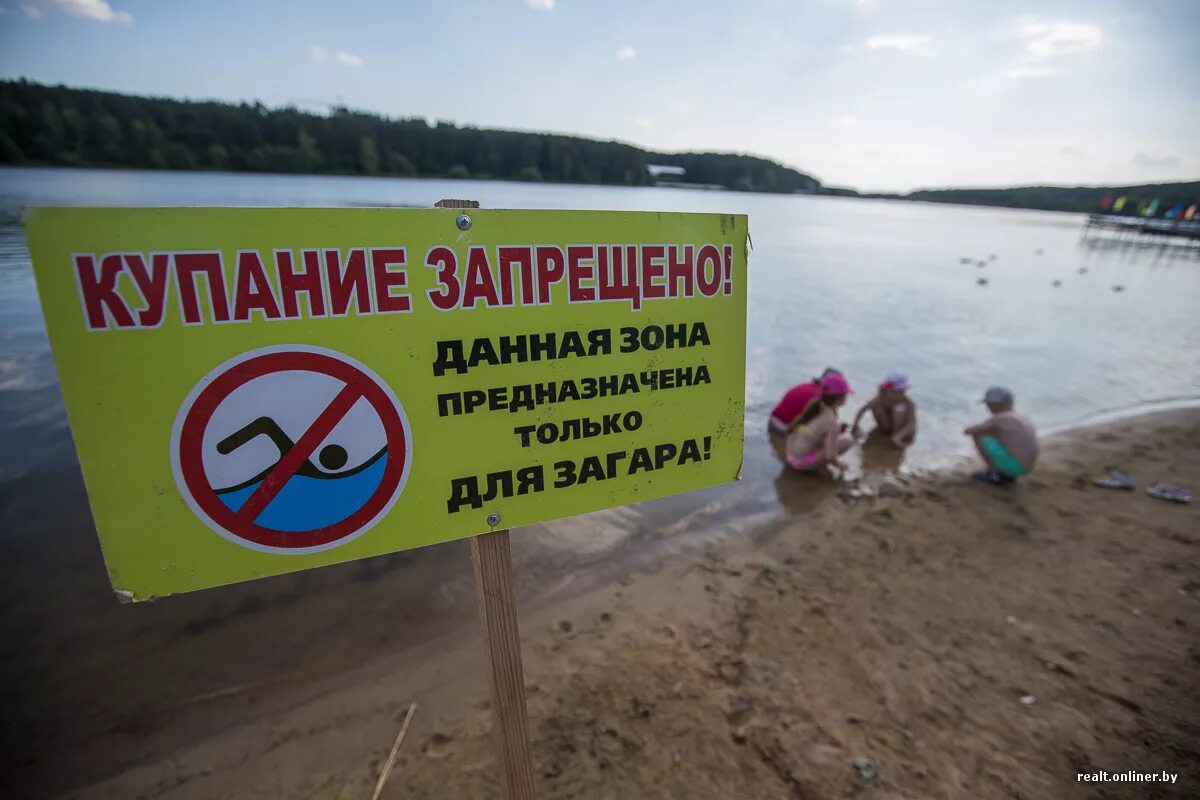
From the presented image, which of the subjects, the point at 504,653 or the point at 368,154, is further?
the point at 368,154

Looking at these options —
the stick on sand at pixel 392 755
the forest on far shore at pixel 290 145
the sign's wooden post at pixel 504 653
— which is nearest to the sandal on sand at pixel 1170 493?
the sign's wooden post at pixel 504 653

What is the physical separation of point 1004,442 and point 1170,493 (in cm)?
162

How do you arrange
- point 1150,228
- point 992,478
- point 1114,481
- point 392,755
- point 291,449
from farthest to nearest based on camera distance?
point 1150,228, point 992,478, point 1114,481, point 392,755, point 291,449

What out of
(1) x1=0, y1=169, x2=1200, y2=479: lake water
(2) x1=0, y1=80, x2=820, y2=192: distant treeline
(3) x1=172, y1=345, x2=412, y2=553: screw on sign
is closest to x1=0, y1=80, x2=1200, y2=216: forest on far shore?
(2) x1=0, y1=80, x2=820, y2=192: distant treeline

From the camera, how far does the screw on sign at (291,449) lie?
1293 mm

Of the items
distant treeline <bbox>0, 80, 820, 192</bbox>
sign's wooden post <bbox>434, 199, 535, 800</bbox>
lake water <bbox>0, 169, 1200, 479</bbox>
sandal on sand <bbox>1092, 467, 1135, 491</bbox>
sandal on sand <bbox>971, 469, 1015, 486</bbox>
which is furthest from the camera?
distant treeline <bbox>0, 80, 820, 192</bbox>

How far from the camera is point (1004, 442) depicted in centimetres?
627

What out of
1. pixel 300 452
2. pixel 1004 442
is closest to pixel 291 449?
pixel 300 452

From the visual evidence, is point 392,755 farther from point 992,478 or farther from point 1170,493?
point 1170,493

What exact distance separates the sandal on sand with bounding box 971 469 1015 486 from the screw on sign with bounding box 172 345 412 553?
23.5 feet

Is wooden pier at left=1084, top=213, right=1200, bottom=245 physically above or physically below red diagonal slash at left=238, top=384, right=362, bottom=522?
above

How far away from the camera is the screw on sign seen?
129cm

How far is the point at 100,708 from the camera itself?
11.8ft

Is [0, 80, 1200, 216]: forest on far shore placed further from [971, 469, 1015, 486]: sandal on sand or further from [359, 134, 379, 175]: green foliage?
[971, 469, 1015, 486]: sandal on sand
